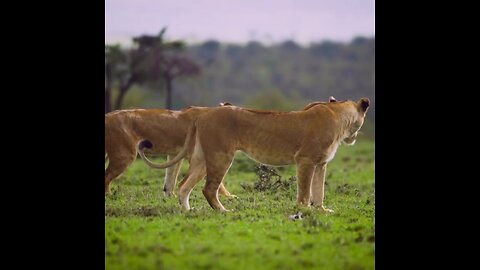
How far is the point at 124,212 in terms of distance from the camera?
22.4ft

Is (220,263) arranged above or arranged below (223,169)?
below

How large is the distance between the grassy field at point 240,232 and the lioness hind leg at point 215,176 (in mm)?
100

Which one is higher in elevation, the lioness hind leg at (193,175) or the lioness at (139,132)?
the lioness at (139,132)

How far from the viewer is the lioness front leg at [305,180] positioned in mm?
7371

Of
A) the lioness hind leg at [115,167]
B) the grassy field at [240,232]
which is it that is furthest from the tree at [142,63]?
the lioness hind leg at [115,167]

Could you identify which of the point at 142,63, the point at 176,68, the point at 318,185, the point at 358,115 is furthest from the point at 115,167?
the point at 176,68

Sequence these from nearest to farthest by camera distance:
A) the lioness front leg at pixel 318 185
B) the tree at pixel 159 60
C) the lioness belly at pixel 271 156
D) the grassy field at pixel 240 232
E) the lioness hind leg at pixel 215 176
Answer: the grassy field at pixel 240 232, the lioness hind leg at pixel 215 176, the lioness belly at pixel 271 156, the lioness front leg at pixel 318 185, the tree at pixel 159 60

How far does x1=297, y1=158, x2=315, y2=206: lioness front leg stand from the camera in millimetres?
7371

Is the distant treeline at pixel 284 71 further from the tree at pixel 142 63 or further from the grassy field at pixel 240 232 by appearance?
the grassy field at pixel 240 232

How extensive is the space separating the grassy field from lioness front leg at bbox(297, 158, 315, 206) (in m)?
0.19
